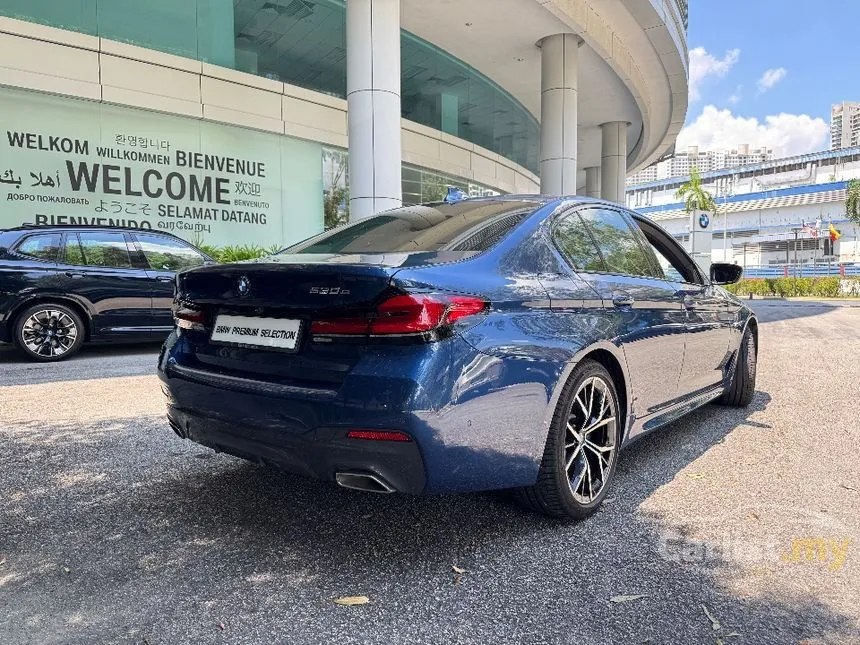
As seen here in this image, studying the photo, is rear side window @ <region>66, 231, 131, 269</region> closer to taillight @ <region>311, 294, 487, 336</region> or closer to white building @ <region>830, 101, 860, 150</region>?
taillight @ <region>311, 294, 487, 336</region>

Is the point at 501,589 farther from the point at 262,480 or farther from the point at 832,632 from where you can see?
the point at 262,480

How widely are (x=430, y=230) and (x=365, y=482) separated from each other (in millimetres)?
1307

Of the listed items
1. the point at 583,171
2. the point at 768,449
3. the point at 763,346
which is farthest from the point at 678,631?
the point at 583,171

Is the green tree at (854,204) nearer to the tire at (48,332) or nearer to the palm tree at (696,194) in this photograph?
the palm tree at (696,194)

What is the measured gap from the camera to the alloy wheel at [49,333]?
7.32 meters


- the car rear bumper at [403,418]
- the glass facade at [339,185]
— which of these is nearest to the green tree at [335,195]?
the glass facade at [339,185]

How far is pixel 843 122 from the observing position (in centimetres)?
14062

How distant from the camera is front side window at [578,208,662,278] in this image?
3.46 meters

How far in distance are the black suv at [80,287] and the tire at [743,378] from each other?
568 cm

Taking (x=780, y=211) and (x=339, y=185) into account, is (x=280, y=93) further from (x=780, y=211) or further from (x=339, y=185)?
A: (x=780, y=211)

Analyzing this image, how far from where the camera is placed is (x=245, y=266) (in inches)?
104

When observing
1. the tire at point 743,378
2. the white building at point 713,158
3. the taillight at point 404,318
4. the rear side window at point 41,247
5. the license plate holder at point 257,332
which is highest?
the white building at point 713,158

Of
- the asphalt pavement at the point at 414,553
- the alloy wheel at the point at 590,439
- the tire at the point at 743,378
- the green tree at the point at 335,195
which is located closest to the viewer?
the asphalt pavement at the point at 414,553

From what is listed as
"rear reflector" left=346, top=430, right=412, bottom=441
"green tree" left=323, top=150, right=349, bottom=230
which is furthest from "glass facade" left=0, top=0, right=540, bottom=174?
"rear reflector" left=346, top=430, right=412, bottom=441
